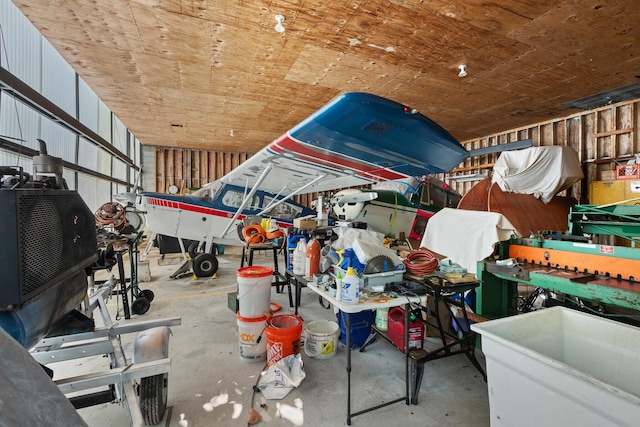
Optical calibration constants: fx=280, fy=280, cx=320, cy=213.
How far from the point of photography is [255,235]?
4.00 meters

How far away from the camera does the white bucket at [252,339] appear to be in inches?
96.8

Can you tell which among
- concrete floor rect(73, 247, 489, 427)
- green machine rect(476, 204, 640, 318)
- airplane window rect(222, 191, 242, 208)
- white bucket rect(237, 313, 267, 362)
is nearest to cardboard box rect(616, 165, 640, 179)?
green machine rect(476, 204, 640, 318)

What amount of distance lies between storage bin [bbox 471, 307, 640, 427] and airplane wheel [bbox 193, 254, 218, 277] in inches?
194

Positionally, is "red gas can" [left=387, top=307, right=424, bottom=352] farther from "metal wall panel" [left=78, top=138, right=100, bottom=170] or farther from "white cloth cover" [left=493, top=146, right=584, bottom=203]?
"metal wall panel" [left=78, top=138, right=100, bottom=170]

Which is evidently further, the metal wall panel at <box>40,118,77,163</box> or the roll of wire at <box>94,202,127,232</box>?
the roll of wire at <box>94,202,127,232</box>

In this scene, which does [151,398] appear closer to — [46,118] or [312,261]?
[312,261]

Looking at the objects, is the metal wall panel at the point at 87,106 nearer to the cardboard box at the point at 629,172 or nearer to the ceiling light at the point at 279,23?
the ceiling light at the point at 279,23

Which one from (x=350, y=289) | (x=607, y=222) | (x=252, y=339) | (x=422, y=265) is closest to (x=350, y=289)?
(x=350, y=289)

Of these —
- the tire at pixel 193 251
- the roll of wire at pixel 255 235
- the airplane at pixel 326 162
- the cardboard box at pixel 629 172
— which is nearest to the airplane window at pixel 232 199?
the airplane at pixel 326 162

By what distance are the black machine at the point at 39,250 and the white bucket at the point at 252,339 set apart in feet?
4.06

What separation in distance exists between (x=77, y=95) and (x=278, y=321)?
5855 millimetres

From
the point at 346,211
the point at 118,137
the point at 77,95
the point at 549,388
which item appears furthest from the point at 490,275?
the point at 118,137

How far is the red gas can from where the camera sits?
2236 mm

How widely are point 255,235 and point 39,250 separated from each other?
9.49 ft
